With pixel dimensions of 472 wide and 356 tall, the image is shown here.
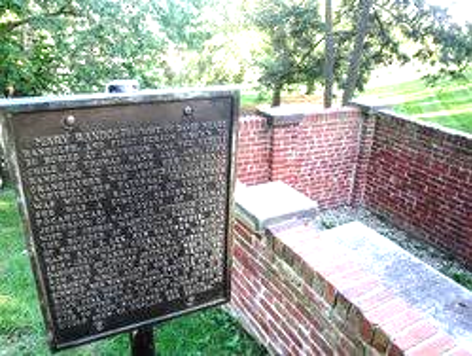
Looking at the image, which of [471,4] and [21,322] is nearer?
[21,322]

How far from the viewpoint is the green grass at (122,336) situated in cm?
439

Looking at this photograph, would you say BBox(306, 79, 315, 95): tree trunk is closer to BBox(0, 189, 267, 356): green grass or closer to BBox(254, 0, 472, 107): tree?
BBox(254, 0, 472, 107): tree

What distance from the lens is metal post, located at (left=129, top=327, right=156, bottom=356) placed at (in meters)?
3.37

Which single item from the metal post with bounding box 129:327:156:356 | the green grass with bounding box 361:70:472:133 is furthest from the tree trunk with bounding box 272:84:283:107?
the metal post with bounding box 129:327:156:356

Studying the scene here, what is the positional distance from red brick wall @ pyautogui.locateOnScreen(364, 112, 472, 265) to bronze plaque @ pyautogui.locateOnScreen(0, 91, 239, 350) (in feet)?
16.8

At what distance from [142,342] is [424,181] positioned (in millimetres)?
5783

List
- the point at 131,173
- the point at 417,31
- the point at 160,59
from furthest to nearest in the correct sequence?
the point at 417,31, the point at 160,59, the point at 131,173

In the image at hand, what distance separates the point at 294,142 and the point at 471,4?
5446mm

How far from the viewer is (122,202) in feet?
9.43

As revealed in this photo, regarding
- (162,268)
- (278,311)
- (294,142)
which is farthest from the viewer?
(294,142)

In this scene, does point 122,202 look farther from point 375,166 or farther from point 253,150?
point 375,166

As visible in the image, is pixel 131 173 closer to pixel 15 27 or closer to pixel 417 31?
pixel 15 27

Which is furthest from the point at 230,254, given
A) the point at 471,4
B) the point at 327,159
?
the point at 471,4

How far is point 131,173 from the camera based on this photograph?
284 cm
